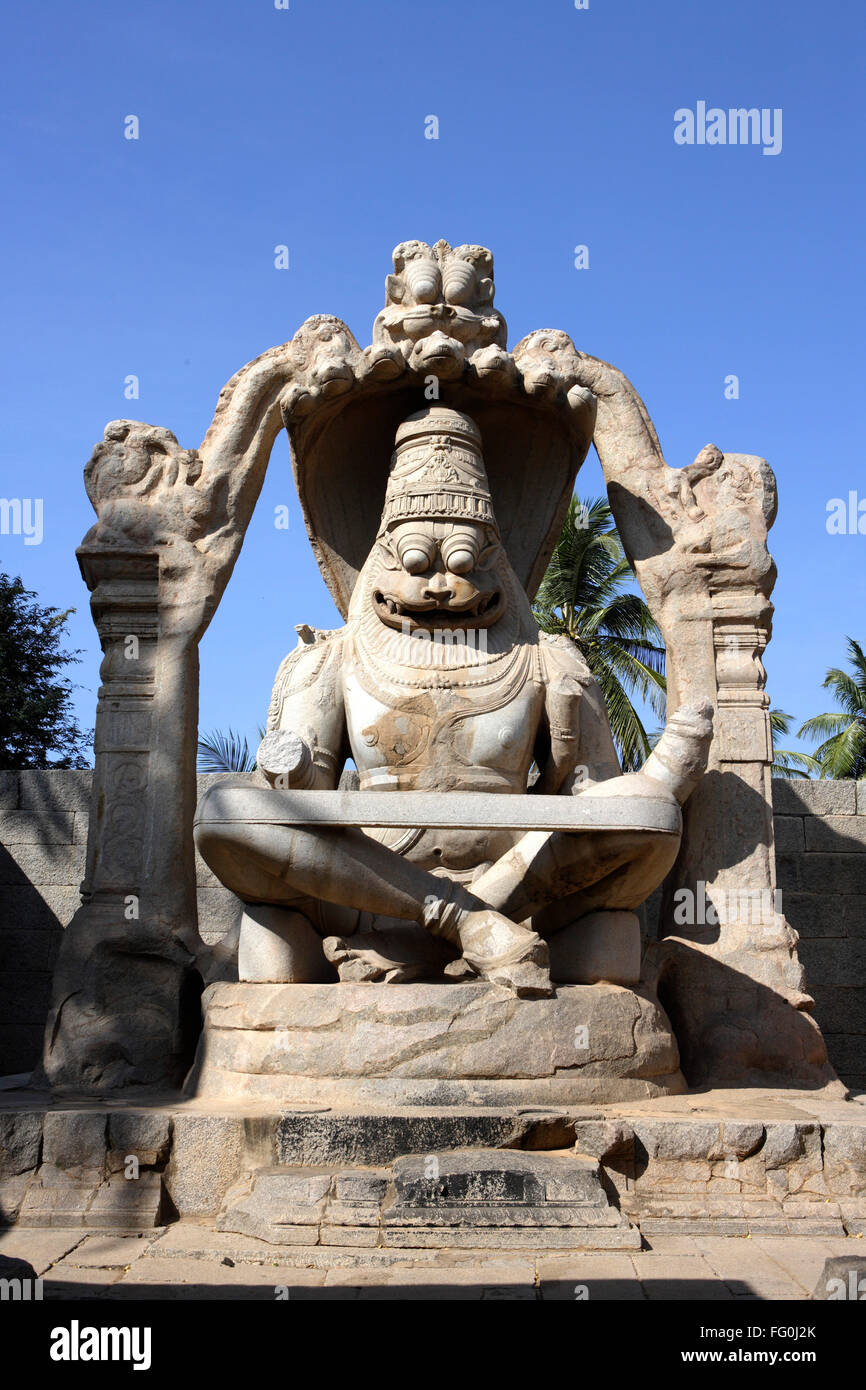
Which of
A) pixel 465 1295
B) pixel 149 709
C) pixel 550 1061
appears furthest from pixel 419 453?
pixel 465 1295

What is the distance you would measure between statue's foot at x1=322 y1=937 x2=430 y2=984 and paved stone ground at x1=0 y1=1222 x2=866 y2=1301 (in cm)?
124

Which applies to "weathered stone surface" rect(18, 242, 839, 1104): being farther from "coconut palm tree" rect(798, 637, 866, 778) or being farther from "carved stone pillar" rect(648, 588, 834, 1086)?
"coconut palm tree" rect(798, 637, 866, 778)

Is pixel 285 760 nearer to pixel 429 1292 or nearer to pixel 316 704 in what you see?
pixel 316 704

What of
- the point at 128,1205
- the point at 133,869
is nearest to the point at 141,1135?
the point at 128,1205

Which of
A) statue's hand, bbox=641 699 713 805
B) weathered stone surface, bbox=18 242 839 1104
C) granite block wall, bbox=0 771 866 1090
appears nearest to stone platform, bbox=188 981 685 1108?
weathered stone surface, bbox=18 242 839 1104

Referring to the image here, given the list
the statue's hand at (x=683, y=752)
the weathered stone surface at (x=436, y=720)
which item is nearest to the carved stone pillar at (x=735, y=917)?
the weathered stone surface at (x=436, y=720)

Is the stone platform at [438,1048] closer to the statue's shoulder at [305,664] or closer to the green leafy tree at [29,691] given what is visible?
the statue's shoulder at [305,664]

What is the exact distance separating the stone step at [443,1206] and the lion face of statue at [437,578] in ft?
8.72

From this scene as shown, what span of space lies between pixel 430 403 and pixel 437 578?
1108 mm

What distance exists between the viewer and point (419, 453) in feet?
19.9

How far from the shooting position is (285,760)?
5207 mm

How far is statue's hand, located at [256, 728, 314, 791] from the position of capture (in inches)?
205

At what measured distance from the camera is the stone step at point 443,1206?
3.70 m
